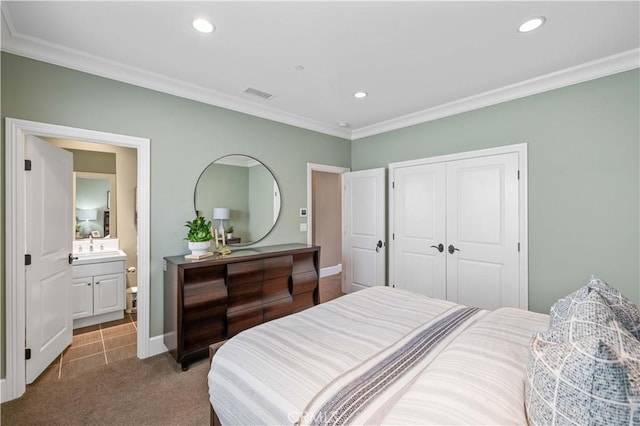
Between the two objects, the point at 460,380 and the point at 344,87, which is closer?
the point at 460,380

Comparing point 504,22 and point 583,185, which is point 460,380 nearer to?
point 504,22

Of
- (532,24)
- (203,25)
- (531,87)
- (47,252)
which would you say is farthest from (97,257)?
(531,87)

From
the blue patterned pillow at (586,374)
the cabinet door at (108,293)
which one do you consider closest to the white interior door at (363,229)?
the cabinet door at (108,293)

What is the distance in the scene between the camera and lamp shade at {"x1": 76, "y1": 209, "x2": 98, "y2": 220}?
151 inches

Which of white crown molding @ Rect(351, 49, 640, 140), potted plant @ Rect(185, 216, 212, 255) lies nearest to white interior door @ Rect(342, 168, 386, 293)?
white crown molding @ Rect(351, 49, 640, 140)

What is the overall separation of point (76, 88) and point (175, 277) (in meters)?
1.80

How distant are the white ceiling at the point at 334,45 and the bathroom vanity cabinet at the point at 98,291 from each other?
7.25ft

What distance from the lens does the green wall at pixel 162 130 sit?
7.31ft

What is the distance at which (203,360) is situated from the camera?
265cm

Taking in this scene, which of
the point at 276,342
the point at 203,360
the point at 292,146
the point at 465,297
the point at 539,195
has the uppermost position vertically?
the point at 292,146

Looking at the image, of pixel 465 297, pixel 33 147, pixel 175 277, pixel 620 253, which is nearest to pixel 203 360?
pixel 175 277

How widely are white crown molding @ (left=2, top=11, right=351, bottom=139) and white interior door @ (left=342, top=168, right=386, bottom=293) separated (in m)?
1.48

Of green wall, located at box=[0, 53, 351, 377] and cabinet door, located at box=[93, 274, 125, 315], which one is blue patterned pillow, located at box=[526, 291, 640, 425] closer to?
green wall, located at box=[0, 53, 351, 377]

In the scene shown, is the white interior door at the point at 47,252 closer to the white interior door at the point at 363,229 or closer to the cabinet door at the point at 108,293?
the cabinet door at the point at 108,293
